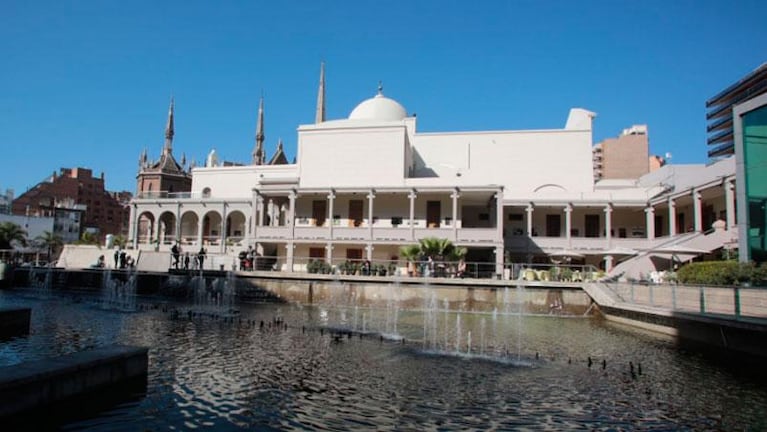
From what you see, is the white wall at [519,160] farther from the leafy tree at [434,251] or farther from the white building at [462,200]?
the leafy tree at [434,251]

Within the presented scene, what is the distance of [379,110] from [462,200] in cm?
1310

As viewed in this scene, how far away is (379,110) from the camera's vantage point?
45.6 metres

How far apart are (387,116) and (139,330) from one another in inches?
1301

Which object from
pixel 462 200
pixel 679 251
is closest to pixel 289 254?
pixel 462 200

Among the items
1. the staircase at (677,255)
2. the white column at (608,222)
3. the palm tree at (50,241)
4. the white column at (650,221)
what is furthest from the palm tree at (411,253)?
the palm tree at (50,241)

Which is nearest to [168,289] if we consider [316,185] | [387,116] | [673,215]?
[316,185]

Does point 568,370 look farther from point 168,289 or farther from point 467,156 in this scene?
point 467,156

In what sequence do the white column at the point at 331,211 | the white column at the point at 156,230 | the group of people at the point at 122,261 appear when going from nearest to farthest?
1. the white column at the point at 331,211
2. the group of people at the point at 122,261
3. the white column at the point at 156,230

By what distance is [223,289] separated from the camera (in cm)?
2891

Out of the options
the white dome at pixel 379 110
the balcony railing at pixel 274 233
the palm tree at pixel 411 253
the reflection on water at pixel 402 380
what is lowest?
the reflection on water at pixel 402 380

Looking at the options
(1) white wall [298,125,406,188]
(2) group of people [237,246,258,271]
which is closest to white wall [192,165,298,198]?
(1) white wall [298,125,406,188]

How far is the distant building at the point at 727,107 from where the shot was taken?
57094 millimetres

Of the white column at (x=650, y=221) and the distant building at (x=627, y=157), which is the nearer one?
the white column at (x=650, y=221)

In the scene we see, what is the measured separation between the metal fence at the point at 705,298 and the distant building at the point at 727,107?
46304 millimetres
